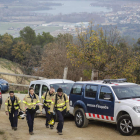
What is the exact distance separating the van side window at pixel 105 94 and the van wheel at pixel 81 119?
102 cm

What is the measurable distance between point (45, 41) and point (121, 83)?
66.0 meters

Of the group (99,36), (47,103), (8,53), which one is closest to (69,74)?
(99,36)

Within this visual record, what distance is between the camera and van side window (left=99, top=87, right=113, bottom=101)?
9352 millimetres

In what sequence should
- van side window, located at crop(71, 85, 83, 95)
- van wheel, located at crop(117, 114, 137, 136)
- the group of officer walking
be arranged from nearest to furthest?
1. van wheel, located at crop(117, 114, 137, 136)
2. the group of officer walking
3. van side window, located at crop(71, 85, 83, 95)

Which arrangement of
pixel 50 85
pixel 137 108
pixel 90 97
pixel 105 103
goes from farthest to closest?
pixel 50 85
pixel 90 97
pixel 105 103
pixel 137 108

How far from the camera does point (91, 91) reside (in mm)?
10344

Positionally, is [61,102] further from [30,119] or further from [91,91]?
[91,91]

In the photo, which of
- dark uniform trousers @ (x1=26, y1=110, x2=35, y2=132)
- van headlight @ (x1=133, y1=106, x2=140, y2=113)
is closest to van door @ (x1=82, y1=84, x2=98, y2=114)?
van headlight @ (x1=133, y1=106, x2=140, y2=113)

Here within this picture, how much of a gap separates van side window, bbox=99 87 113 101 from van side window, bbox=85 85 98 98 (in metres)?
0.34

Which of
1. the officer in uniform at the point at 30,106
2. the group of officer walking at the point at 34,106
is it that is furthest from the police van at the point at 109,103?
the officer in uniform at the point at 30,106

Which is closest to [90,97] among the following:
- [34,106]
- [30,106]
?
[34,106]

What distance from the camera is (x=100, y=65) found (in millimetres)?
18766

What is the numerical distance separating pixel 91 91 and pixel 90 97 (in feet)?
0.71

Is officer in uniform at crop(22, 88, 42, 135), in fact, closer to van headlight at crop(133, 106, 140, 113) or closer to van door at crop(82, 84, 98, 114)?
van door at crop(82, 84, 98, 114)
